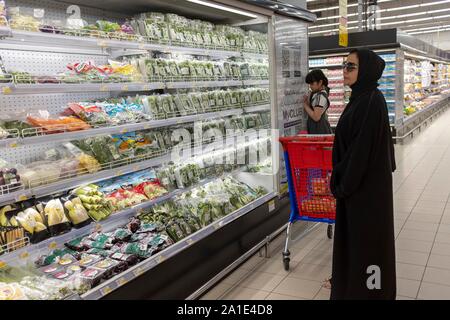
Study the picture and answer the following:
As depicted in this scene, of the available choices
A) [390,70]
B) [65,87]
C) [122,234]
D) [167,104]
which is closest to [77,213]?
[122,234]

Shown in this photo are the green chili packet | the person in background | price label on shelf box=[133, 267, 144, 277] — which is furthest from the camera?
the person in background

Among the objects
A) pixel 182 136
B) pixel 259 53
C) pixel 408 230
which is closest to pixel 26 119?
pixel 182 136

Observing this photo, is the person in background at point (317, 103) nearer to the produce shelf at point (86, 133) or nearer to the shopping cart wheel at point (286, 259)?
the produce shelf at point (86, 133)

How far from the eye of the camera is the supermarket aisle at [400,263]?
10.8 feet

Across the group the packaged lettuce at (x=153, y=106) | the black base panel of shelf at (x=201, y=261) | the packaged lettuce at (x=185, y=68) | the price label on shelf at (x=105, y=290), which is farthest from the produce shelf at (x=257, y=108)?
the price label on shelf at (x=105, y=290)

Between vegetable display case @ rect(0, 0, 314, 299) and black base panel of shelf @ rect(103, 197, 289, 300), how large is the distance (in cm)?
1

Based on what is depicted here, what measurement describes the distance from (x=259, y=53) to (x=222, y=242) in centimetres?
238

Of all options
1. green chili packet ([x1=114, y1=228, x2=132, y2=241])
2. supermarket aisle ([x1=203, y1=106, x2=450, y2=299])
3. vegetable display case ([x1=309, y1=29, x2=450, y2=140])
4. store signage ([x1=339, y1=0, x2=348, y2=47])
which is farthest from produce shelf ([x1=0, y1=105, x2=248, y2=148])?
vegetable display case ([x1=309, y1=29, x2=450, y2=140])

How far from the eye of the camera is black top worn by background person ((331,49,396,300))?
2.53 meters

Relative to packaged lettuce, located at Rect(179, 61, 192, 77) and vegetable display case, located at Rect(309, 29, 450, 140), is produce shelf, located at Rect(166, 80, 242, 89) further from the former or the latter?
vegetable display case, located at Rect(309, 29, 450, 140)

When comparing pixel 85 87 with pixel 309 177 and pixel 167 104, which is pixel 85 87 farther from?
pixel 309 177

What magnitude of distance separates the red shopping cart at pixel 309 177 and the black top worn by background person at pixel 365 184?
690 mm

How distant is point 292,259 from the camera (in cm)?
396
